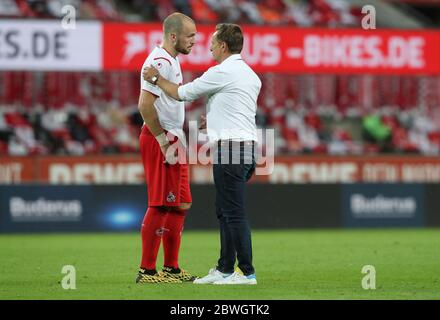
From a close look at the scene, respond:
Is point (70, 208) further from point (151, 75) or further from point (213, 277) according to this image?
point (151, 75)

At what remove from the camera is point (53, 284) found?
9023mm

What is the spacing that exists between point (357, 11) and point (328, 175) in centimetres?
577

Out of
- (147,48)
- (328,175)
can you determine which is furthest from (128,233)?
(328,175)

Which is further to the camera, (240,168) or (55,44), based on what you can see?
(55,44)

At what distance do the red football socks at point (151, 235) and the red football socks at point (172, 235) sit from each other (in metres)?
0.23

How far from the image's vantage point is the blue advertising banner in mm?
19875

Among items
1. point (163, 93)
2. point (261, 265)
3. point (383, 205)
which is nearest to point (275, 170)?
point (383, 205)

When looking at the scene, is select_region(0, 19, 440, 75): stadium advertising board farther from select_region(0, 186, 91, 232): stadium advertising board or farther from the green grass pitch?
the green grass pitch

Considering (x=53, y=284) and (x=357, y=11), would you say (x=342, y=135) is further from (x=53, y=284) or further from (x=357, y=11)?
(x=53, y=284)

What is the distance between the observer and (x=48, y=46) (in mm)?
19625

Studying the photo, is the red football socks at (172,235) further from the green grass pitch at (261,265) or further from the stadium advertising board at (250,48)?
the stadium advertising board at (250,48)

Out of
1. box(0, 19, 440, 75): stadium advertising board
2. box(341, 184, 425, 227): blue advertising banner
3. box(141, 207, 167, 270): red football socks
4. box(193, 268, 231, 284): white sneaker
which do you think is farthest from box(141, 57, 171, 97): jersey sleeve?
box(341, 184, 425, 227): blue advertising banner

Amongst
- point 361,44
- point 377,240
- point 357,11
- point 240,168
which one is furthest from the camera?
point 357,11

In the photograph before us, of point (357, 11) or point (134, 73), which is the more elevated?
point (357, 11)
